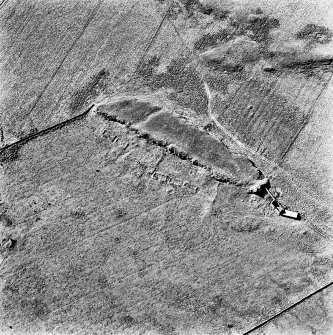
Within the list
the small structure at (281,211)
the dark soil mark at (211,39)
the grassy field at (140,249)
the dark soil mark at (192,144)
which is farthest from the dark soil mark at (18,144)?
the small structure at (281,211)

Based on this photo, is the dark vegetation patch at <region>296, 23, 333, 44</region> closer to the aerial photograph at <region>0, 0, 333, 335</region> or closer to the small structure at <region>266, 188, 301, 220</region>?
the aerial photograph at <region>0, 0, 333, 335</region>

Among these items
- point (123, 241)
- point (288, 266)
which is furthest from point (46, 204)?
point (288, 266)

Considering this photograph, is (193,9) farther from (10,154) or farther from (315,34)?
(10,154)

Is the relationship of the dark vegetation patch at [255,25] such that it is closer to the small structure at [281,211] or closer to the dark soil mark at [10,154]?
the small structure at [281,211]

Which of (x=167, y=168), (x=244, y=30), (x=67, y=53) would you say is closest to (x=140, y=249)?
(x=167, y=168)

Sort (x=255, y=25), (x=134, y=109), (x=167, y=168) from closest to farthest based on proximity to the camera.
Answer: (x=167, y=168) → (x=134, y=109) → (x=255, y=25)

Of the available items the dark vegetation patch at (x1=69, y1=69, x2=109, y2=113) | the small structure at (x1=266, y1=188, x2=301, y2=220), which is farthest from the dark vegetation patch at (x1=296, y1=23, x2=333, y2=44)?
the dark vegetation patch at (x1=69, y1=69, x2=109, y2=113)
